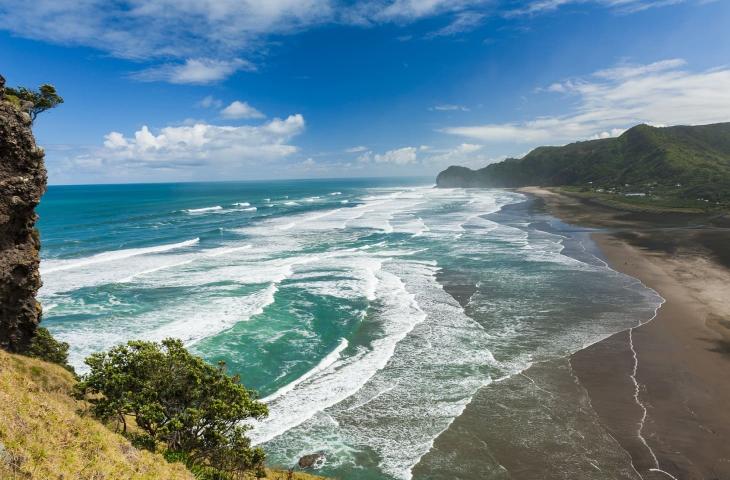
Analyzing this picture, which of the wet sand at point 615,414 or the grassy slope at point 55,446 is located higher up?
the grassy slope at point 55,446

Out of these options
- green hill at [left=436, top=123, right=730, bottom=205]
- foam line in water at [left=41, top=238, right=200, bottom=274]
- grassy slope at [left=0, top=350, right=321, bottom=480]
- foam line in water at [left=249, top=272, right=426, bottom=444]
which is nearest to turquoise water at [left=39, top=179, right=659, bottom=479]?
foam line in water at [left=249, top=272, right=426, bottom=444]

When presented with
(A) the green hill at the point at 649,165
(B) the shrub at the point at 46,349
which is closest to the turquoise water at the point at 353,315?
(B) the shrub at the point at 46,349

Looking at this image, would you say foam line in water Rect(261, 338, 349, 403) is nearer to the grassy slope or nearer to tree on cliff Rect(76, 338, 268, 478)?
tree on cliff Rect(76, 338, 268, 478)

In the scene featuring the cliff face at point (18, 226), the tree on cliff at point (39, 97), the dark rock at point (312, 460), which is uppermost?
the tree on cliff at point (39, 97)

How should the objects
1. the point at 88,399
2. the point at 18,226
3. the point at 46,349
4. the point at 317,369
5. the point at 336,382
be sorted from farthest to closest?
the point at 317,369 → the point at 336,382 → the point at 46,349 → the point at 18,226 → the point at 88,399

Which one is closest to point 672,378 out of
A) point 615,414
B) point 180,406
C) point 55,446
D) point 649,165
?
point 615,414

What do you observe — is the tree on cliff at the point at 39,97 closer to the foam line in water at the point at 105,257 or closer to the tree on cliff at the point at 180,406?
the tree on cliff at the point at 180,406

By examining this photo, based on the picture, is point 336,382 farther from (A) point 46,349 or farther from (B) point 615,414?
(A) point 46,349
